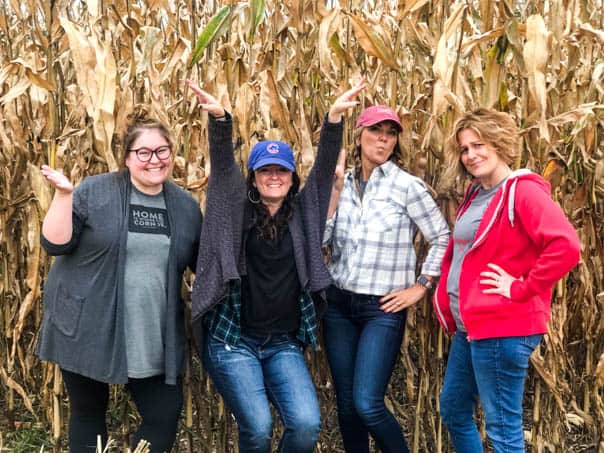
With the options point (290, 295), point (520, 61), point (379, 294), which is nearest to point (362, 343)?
point (379, 294)

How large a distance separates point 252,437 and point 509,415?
3.05 ft

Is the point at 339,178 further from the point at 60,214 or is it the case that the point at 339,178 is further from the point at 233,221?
the point at 60,214

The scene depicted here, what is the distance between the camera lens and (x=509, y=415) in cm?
245

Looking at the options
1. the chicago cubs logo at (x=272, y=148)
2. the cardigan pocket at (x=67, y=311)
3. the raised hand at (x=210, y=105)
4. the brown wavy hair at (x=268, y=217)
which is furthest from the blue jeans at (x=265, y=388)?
the raised hand at (x=210, y=105)

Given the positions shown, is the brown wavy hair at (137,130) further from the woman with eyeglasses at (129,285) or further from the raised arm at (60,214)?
the raised arm at (60,214)

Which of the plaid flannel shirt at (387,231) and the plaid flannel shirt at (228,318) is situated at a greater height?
the plaid flannel shirt at (387,231)

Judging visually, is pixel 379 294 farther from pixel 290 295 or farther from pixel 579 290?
pixel 579 290

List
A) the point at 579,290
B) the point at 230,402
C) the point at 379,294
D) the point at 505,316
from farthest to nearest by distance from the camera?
1. the point at 579,290
2. the point at 379,294
3. the point at 230,402
4. the point at 505,316

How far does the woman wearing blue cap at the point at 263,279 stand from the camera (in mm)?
2518

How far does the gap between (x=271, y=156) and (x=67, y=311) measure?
935mm

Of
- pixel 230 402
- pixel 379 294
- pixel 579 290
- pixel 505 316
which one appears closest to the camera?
pixel 505 316

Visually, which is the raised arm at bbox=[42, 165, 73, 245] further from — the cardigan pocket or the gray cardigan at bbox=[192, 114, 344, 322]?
the gray cardigan at bbox=[192, 114, 344, 322]

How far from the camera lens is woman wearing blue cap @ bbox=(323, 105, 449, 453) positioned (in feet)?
9.03

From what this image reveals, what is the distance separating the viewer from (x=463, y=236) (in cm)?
251
